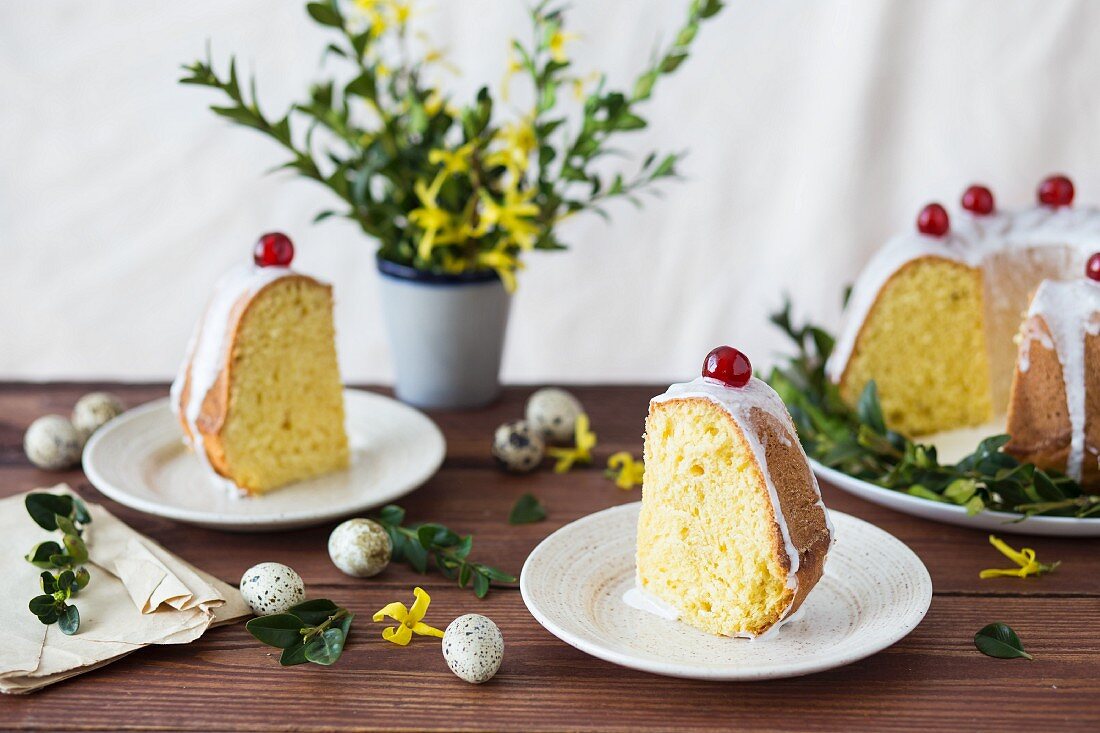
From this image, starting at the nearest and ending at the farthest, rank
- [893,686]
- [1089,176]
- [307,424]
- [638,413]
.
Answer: [893,686]
[307,424]
[638,413]
[1089,176]

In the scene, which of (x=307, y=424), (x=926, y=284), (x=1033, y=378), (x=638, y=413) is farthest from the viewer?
(x=638, y=413)

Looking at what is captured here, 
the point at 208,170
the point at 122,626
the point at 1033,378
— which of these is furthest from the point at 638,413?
the point at 208,170

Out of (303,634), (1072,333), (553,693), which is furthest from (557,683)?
(1072,333)

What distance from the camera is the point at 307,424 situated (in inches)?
72.1

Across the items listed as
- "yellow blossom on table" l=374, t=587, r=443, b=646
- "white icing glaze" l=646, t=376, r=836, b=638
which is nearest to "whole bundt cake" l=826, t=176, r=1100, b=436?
"white icing glaze" l=646, t=376, r=836, b=638

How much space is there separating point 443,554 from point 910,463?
2.18 feet

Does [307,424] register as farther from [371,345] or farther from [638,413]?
[371,345]

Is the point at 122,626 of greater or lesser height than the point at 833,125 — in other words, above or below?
below

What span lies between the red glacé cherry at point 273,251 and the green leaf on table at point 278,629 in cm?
64

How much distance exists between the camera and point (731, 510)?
1303 mm

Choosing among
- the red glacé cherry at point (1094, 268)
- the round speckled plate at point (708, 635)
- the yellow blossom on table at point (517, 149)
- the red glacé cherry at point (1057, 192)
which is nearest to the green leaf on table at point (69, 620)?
the round speckled plate at point (708, 635)

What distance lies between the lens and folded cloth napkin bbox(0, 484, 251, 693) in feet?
4.15

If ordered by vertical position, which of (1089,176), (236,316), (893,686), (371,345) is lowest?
(371,345)

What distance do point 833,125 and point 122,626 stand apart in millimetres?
1841
